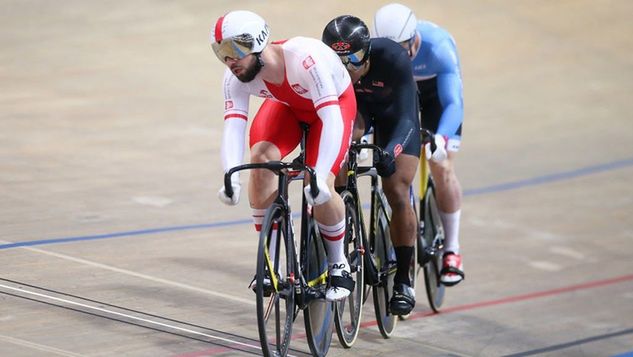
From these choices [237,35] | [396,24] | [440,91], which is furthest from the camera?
[440,91]

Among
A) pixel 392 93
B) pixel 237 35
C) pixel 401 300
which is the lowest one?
pixel 401 300

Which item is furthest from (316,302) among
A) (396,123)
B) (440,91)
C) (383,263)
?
(440,91)

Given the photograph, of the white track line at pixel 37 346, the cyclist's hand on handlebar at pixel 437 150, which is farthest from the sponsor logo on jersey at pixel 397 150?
the white track line at pixel 37 346

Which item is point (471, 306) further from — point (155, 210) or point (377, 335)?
point (155, 210)

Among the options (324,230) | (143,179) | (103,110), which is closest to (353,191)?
(324,230)

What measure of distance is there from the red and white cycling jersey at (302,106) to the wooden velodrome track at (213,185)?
80 cm

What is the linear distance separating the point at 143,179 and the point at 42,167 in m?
0.61

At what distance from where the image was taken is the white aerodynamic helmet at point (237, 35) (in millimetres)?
3811

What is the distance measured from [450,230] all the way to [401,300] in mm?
922

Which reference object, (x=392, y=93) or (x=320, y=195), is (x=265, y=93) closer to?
(x=320, y=195)

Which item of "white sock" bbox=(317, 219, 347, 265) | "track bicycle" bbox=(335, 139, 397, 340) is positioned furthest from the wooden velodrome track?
"white sock" bbox=(317, 219, 347, 265)

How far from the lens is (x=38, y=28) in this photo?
9727mm

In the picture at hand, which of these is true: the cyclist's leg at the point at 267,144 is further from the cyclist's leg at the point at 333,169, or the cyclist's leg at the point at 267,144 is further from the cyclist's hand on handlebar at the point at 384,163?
the cyclist's hand on handlebar at the point at 384,163

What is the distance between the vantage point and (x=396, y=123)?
15.9 ft
